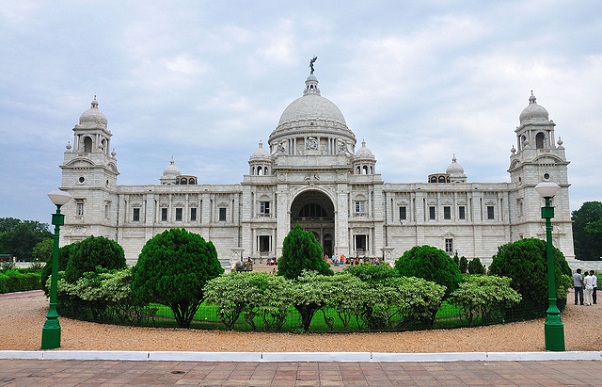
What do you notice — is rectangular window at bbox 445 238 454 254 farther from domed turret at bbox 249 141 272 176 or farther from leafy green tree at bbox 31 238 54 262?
leafy green tree at bbox 31 238 54 262

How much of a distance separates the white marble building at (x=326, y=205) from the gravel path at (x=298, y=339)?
3223 cm

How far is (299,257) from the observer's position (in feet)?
51.0

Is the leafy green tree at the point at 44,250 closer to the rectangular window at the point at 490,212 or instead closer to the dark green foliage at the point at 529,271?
the rectangular window at the point at 490,212

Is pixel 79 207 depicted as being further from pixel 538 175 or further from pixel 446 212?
pixel 538 175

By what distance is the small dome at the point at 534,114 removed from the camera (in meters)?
49.9

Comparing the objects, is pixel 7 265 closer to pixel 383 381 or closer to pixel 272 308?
pixel 272 308

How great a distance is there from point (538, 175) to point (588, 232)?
62.7 feet

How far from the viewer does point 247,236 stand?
4869 centimetres

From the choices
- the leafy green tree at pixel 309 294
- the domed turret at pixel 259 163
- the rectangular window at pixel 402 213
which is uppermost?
the domed turret at pixel 259 163

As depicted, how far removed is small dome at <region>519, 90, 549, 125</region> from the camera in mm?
49906

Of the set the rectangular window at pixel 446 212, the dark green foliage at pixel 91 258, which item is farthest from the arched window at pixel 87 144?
the rectangular window at pixel 446 212

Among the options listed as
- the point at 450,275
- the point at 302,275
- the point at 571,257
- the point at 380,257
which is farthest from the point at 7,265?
the point at 571,257

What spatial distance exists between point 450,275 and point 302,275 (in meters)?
4.73

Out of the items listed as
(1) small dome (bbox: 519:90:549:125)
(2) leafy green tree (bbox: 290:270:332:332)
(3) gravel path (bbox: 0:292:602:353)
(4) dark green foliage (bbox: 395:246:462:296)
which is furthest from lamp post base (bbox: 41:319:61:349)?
(1) small dome (bbox: 519:90:549:125)
